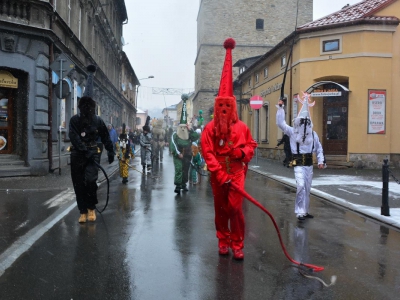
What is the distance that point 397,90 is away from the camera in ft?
60.6

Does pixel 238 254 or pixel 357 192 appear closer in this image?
pixel 238 254

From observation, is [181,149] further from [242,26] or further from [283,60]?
[242,26]

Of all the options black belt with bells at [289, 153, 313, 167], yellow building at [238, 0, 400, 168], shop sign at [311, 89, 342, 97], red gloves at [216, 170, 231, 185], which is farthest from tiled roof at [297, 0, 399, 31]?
red gloves at [216, 170, 231, 185]

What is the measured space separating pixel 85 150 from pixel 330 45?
51.3ft

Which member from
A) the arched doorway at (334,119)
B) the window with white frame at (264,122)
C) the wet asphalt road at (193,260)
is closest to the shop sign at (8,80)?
the wet asphalt road at (193,260)

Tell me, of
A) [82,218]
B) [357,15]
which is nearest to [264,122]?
[357,15]

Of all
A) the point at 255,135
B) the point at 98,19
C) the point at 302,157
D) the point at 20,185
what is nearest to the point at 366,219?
the point at 302,157

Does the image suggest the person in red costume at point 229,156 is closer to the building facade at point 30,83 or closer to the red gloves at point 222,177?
the red gloves at point 222,177

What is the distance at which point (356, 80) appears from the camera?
18328 millimetres

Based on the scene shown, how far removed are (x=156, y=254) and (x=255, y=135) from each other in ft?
88.6

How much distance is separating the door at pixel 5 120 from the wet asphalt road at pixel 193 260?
7014 mm

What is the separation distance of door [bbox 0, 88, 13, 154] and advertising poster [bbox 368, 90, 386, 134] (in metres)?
14.5

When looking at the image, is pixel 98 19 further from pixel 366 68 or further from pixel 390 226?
pixel 390 226

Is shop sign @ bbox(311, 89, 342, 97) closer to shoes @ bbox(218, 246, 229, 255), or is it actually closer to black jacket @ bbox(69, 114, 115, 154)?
black jacket @ bbox(69, 114, 115, 154)
